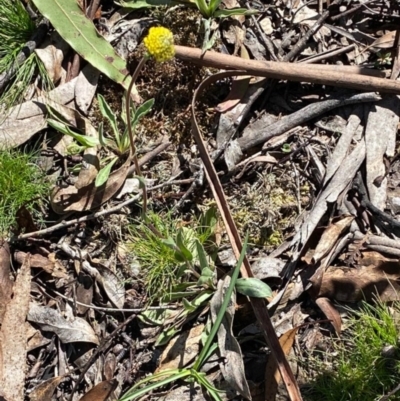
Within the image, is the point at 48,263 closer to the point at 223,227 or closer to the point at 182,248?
the point at 182,248

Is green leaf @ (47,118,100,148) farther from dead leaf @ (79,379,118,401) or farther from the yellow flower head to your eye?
dead leaf @ (79,379,118,401)

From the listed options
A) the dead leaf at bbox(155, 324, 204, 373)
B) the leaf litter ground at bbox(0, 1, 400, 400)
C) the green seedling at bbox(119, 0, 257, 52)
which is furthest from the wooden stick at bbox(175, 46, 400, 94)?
the dead leaf at bbox(155, 324, 204, 373)

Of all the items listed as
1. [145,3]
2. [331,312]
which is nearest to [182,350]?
[331,312]

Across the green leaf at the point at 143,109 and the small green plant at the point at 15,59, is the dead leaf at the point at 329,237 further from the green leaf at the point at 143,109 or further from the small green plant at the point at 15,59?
the small green plant at the point at 15,59

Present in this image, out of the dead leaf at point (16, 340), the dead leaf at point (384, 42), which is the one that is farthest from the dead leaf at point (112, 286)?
the dead leaf at point (384, 42)

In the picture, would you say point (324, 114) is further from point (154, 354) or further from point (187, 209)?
point (154, 354)

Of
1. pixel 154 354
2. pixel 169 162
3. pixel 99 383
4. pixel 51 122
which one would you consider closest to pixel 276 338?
pixel 154 354

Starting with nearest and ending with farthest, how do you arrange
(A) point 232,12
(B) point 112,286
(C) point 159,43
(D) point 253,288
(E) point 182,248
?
(C) point 159,43 → (D) point 253,288 → (E) point 182,248 → (B) point 112,286 → (A) point 232,12
